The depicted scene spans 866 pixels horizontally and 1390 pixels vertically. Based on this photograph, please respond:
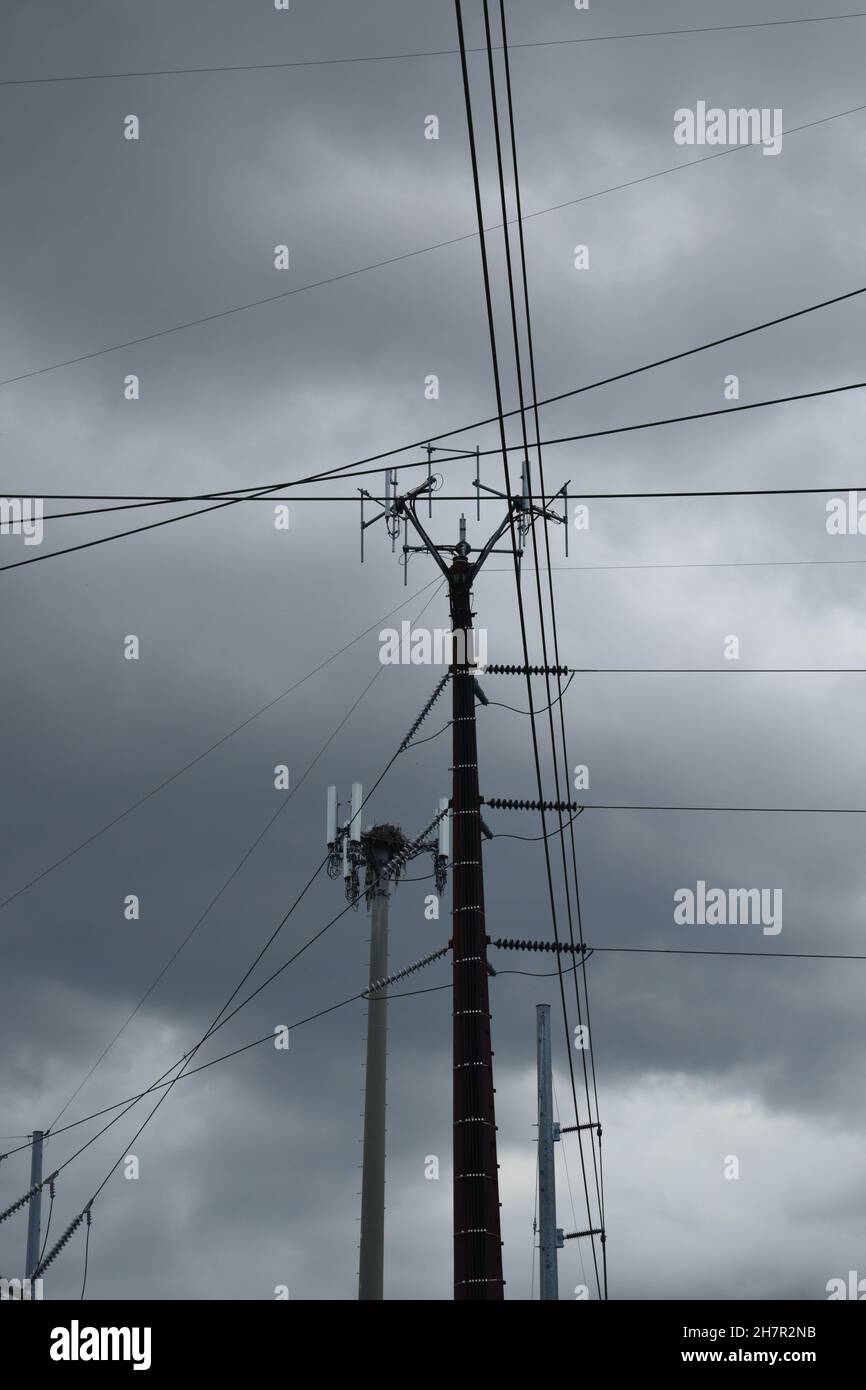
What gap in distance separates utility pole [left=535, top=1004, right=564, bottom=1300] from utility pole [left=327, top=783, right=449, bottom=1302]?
3.08 meters

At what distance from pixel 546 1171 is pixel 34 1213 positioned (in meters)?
21.1

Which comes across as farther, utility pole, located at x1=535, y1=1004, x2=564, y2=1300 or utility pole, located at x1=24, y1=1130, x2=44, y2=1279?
utility pole, located at x1=24, y1=1130, x2=44, y2=1279

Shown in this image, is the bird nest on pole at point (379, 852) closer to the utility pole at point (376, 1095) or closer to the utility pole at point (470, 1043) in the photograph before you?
the utility pole at point (376, 1095)

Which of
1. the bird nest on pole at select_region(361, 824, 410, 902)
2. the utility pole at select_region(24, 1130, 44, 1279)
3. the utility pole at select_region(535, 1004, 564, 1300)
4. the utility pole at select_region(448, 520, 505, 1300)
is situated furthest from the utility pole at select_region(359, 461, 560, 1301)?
the utility pole at select_region(24, 1130, 44, 1279)

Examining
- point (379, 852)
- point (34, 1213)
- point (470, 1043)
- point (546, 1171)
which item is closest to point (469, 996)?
point (470, 1043)

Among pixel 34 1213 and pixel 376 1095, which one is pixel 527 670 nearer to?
pixel 376 1095

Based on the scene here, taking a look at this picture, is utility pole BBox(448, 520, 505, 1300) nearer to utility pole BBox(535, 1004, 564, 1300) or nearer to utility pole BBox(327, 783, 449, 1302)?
utility pole BBox(327, 783, 449, 1302)

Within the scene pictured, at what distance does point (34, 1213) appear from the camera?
44938mm

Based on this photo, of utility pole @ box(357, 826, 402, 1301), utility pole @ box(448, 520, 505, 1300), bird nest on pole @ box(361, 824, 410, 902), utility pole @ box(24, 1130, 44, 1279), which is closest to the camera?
utility pole @ box(448, 520, 505, 1300)

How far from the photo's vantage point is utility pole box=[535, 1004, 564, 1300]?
92.1 ft
